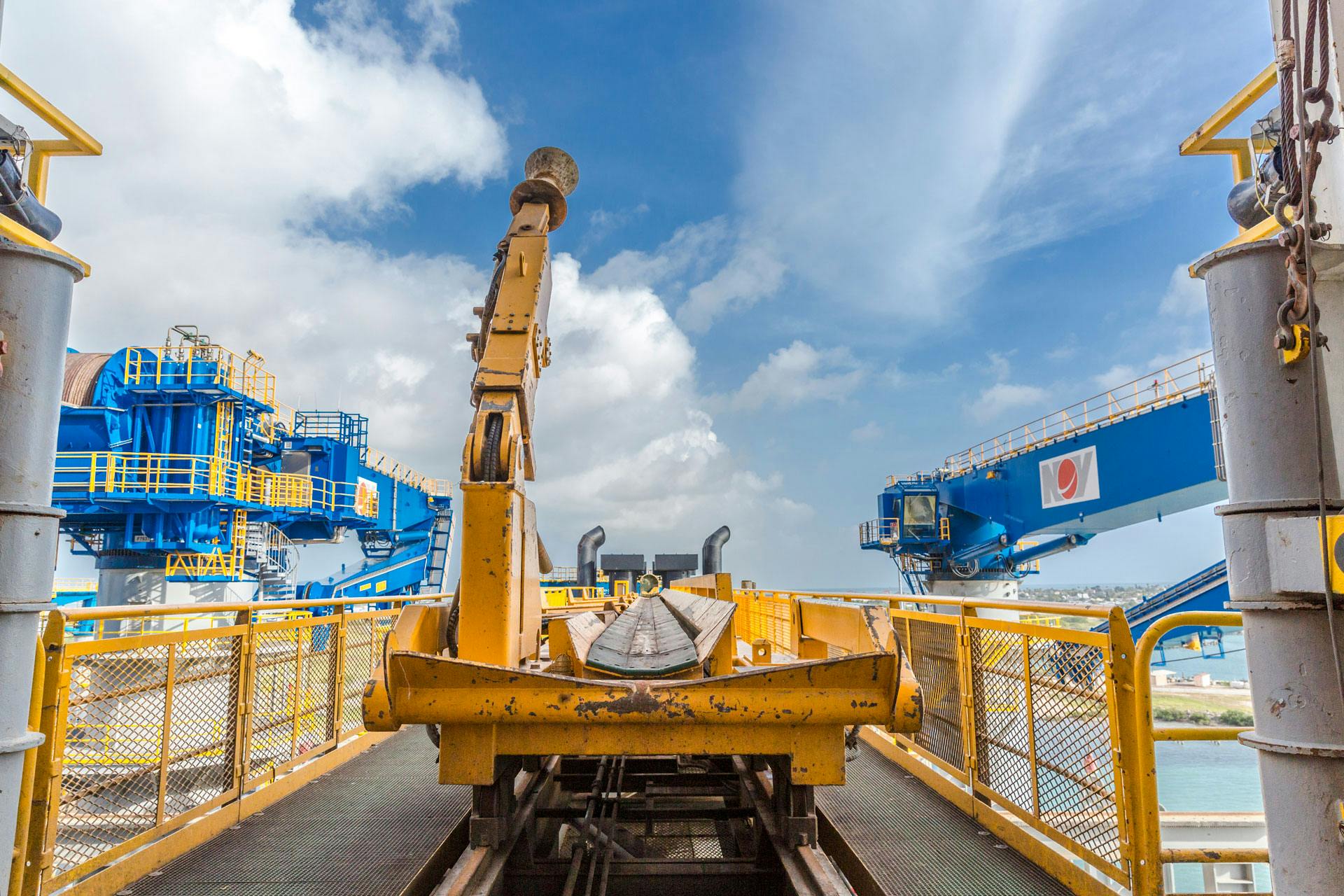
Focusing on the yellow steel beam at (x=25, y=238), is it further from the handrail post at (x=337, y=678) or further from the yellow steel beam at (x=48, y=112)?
the handrail post at (x=337, y=678)

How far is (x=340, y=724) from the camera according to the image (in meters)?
6.07

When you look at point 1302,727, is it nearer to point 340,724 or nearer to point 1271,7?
point 1271,7

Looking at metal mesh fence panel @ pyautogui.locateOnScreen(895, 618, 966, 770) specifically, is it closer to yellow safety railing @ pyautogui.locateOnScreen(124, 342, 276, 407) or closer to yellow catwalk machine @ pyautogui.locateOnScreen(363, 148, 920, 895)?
yellow catwalk machine @ pyautogui.locateOnScreen(363, 148, 920, 895)

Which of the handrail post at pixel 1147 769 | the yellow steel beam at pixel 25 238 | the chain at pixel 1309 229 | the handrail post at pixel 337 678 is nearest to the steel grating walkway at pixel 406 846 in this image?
the handrail post at pixel 1147 769

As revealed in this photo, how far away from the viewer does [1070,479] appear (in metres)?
18.3

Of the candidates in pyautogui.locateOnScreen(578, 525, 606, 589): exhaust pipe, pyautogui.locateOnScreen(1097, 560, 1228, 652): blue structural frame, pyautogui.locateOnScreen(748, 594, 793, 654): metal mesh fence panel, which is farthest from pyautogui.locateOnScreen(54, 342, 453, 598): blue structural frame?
pyautogui.locateOnScreen(1097, 560, 1228, 652): blue structural frame

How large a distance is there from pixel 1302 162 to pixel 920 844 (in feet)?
12.0

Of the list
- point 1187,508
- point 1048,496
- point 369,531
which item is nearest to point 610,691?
point 1187,508

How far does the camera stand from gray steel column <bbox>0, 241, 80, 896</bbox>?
84.5 inches

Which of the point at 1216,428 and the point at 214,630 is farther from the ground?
the point at 1216,428

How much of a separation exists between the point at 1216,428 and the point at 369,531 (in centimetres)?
2725

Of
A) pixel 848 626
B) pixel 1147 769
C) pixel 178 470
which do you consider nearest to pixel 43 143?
pixel 848 626

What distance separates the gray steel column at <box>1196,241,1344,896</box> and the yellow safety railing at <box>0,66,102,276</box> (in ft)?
12.7

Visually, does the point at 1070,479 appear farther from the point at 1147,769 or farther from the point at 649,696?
the point at 649,696
